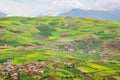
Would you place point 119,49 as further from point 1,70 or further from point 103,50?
point 1,70

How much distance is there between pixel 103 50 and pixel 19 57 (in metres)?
55.9

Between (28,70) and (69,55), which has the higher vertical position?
(28,70)

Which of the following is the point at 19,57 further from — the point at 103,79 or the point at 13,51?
the point at 103,79

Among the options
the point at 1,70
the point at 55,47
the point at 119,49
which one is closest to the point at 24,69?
the point at 1,70

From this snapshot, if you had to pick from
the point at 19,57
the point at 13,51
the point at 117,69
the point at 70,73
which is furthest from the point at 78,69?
the point at 13,51

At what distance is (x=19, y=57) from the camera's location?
133 m

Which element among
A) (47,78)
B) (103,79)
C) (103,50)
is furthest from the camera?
(103,50)

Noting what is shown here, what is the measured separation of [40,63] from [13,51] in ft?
101

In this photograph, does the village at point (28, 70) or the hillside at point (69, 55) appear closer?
the village at point (28, 70)

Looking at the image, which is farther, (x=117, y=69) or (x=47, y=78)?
(x=117, y=69)

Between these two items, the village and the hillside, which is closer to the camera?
the village

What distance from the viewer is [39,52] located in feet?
489

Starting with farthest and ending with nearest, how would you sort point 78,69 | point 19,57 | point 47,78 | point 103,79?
point 19,57, point 78,69, point 103,79, point 47,78

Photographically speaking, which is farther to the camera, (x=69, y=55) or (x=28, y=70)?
(x=69, y=55)
